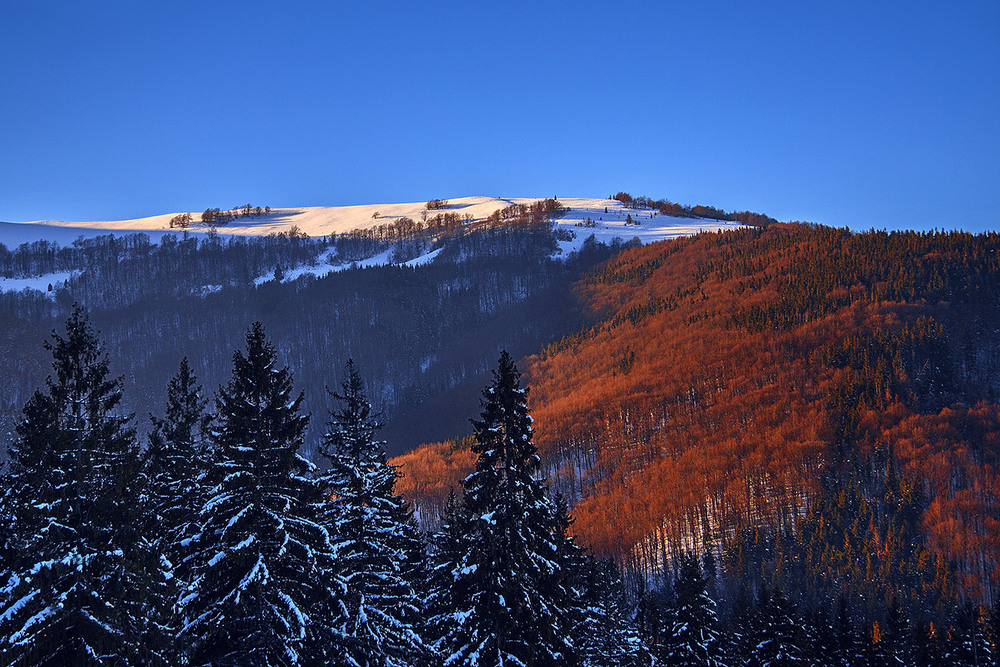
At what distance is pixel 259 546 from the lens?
19922mm

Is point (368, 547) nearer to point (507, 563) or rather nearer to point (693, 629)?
point (507, 563)

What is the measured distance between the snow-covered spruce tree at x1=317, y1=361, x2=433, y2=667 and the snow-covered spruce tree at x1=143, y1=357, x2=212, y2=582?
4072 mm

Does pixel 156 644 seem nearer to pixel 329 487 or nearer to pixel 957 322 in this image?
pixel 329 487

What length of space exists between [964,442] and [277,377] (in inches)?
6758

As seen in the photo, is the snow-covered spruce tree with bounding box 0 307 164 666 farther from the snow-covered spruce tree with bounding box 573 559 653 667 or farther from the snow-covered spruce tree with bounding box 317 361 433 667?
the snow-covered spruce tree with bounding box 573 559 653 667

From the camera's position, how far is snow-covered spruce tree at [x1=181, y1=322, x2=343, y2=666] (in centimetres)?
1930

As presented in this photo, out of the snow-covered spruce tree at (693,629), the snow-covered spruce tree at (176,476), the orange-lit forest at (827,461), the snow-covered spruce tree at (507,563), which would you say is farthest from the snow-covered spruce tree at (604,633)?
the orange-lit forest at (827,461)

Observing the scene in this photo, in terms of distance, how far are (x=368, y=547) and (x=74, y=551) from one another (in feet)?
30.1

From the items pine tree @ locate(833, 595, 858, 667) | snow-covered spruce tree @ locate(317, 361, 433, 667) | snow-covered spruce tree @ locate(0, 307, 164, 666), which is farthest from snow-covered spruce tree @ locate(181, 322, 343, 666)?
pine tree @ locate(833, 595, 858, 667)

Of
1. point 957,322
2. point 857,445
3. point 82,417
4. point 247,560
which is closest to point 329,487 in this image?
point 247,560

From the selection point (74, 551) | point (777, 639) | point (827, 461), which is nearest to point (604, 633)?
point (777, 639)

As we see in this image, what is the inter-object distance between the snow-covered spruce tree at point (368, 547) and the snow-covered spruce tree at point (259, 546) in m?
1.21

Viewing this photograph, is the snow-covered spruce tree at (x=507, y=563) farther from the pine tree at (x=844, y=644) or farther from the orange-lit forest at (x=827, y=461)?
the orange-lit forest at (x=827, y=461)

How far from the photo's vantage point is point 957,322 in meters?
189
